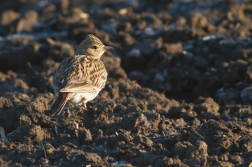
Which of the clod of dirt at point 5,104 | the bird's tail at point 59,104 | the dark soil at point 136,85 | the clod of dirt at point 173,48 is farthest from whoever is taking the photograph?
the clod of dirt at point 173,48

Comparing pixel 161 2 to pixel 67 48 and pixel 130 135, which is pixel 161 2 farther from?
pixel 130 135

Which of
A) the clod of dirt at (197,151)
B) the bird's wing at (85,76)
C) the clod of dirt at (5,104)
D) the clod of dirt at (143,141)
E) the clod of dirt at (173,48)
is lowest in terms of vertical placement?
the clod of dirt at (197,151)

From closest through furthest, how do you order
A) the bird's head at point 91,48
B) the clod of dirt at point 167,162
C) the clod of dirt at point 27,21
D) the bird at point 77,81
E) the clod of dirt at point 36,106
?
the clod of dirt at point 167,162, the bird at point 77,81, the clod of dirt at point 36,106, the bird's head at point 91,48, the clod of dirt at point 27,21

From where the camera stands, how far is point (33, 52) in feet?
47.9

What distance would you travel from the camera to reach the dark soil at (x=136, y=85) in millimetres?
8172

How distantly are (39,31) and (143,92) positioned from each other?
535 cm

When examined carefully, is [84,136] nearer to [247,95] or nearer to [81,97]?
[81,97]

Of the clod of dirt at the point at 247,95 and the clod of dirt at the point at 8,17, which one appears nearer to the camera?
the clod of dirt at the point at 247,95

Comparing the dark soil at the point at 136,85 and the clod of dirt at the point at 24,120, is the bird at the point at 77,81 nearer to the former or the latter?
the dark soil at the point at 136,85

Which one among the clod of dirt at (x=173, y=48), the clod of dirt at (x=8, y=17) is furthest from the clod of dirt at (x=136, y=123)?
the clod of dirt at (x=8, y=17)

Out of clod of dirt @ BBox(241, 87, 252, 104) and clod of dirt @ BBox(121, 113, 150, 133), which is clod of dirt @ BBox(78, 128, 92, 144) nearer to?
clod of dirt @ BBox(121, 113, 150, 133)

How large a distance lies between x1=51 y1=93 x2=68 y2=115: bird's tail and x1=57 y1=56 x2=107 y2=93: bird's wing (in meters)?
0.12

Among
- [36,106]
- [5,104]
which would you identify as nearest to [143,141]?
[36,106]

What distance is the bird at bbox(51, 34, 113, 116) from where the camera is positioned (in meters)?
9.41
